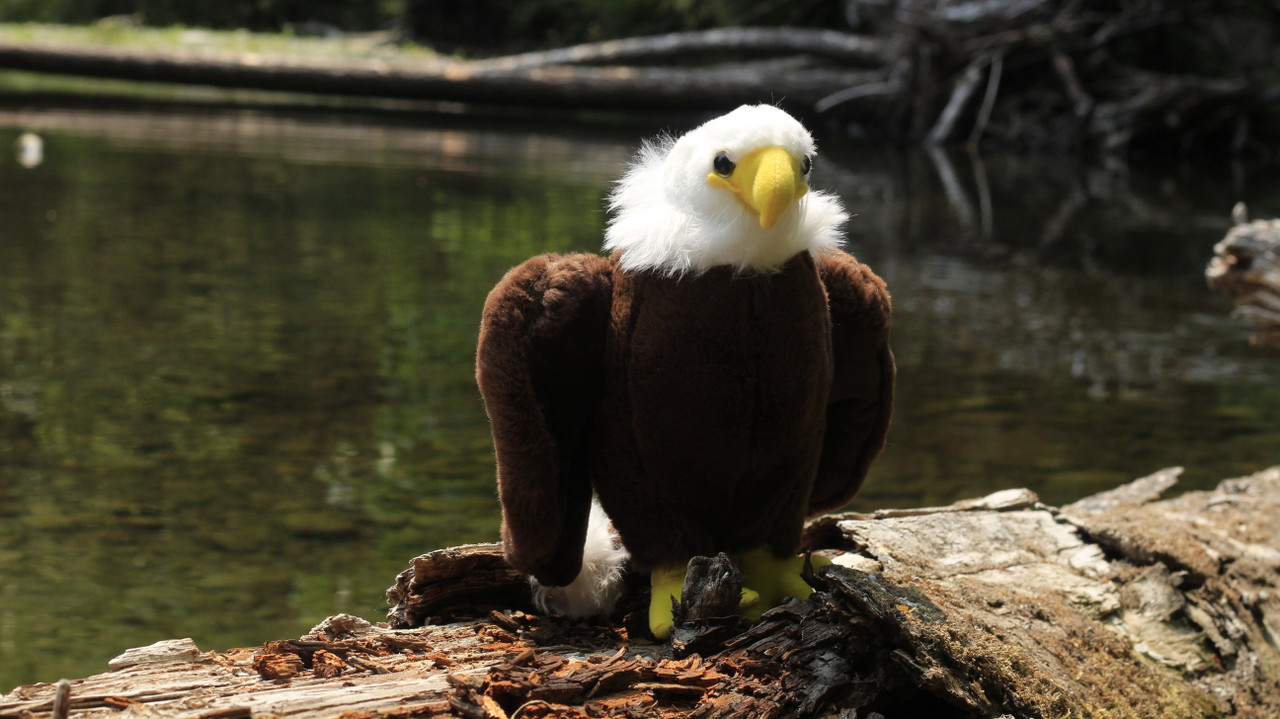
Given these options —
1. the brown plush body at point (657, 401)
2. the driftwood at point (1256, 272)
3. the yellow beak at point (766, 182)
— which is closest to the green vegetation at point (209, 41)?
the driftwood at point (1256, 272)

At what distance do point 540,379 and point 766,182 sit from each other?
464 mm

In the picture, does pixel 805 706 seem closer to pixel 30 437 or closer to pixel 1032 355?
pixel 30 437

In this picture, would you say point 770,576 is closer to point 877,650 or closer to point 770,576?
point 770,576

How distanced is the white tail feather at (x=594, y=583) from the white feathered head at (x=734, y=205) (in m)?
0.50

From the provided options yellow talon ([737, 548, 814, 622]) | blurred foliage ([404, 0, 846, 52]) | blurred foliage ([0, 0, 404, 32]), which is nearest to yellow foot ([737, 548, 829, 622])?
yellow talon ([737, 548, 814, 622])

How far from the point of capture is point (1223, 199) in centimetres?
1073

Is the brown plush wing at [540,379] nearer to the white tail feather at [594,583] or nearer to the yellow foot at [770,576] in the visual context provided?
the white tail feather at [594,583]

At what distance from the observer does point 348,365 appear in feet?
16.5

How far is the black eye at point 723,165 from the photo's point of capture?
1874mm

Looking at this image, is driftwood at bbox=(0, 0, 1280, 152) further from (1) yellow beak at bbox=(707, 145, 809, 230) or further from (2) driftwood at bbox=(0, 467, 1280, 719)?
(1) yellow beak at bbox=(707, 145, 809, 230)

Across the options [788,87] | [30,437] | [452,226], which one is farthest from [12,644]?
[788,87]

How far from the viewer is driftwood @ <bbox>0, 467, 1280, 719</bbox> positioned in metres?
1.72

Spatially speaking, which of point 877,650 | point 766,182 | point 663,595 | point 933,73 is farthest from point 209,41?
point 877,650

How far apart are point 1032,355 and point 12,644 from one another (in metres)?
4.45
